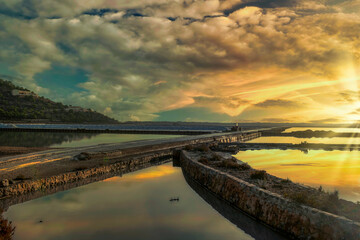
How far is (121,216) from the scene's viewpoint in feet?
39.2

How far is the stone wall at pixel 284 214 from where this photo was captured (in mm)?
7340

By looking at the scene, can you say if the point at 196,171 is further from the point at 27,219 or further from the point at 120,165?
the point at 27,219

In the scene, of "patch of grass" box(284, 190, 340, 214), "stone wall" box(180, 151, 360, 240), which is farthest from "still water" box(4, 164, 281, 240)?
"patch of grass" box(284, 190, 340, 214)

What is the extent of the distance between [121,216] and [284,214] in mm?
6518

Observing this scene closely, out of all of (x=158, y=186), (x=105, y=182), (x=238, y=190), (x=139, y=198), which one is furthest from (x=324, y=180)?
(x=105, y=182)

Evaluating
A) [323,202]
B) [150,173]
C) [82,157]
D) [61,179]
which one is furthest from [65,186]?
[323,202]

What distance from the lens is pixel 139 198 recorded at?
587 inches

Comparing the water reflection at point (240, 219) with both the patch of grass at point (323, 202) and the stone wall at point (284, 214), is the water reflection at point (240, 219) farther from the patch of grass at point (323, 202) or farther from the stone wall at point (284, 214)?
the patch of grass at point (323, 202)

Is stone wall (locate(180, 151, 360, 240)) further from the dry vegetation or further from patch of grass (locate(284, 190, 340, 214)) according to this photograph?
the dry vegetation

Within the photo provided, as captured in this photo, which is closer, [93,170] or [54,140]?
[93,170]

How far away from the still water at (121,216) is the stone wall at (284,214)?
0.53 metres

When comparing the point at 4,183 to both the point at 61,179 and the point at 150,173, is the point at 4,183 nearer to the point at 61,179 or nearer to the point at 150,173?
the point at 61,179

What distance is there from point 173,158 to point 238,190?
777 inches

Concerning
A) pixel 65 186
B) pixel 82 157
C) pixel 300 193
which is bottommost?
pixel 65 186
